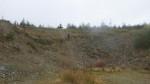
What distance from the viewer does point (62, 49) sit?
26.2 meters

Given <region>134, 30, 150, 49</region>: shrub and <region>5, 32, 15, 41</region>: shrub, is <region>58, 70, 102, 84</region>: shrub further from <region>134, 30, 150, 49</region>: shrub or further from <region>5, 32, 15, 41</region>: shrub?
<region>134, 30, 150, 49</region>: shrub

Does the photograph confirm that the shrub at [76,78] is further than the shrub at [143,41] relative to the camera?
No

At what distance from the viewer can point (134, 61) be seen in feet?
87.2

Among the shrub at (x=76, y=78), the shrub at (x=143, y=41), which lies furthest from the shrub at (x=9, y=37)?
the shrub at (x=143, y=41)

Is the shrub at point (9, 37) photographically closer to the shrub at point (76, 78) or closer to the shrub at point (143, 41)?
the shrub at point (76, 78)

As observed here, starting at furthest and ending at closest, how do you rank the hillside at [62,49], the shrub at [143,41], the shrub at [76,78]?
1. the shrub at [143,41]
2. the hillside at [62,49]
3. the shrub at [76,78]

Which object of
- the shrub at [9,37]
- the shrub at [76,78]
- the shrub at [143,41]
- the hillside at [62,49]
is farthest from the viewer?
the shrub at [143,41]

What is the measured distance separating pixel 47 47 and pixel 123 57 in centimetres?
756

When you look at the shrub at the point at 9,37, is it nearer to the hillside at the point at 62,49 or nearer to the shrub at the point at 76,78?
the hillside at the point at 62,49

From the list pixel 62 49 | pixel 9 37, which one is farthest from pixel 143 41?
pixel 9 37

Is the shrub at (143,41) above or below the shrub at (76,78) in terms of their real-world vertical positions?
above

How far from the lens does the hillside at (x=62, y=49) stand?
18.3 meters

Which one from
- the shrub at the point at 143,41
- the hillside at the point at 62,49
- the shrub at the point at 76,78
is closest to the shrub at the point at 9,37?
the hillside at the point at 62,49

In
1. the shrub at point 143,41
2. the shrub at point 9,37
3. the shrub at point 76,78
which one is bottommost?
the shrub at point 76,78
